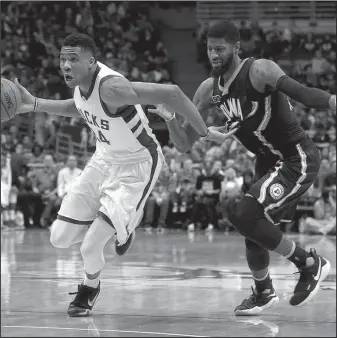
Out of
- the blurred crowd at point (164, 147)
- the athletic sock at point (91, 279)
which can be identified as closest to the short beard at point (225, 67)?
the athletic sock at point (91, 279)

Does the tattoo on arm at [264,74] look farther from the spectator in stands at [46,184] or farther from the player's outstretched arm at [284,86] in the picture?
the spectator in stands at [46,184]

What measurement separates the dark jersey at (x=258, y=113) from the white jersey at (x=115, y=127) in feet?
1.87

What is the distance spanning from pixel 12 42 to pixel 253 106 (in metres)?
16.2

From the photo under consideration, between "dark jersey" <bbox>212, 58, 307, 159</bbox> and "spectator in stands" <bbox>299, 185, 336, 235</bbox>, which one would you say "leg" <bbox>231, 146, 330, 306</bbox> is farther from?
"spectator in stands" <bbox>299, 185, 336, 235</bbox>

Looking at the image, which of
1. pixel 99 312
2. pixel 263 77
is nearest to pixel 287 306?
pixel 99 312

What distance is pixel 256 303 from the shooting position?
6.06 meters

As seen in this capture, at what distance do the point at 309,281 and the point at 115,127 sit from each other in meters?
1.73

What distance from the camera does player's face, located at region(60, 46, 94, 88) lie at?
566 cm

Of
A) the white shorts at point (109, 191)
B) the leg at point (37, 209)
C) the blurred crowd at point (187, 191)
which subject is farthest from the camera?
the leg at point (37, 209)

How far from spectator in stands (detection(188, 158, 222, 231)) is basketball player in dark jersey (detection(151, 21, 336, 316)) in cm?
937


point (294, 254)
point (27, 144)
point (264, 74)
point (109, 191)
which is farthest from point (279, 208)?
point (27, 144)

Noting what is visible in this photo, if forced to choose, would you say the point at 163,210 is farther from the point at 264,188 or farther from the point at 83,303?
the point at 264,188

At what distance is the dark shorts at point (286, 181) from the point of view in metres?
5.66

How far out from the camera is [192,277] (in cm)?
838
